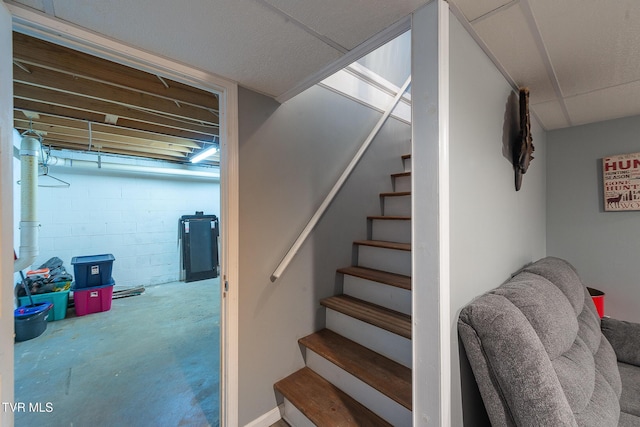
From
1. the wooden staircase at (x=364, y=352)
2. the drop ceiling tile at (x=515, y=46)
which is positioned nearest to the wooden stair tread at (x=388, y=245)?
the wooden staircase at (x=364, y=352)

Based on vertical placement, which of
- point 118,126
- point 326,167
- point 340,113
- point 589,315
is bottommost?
point 589,315

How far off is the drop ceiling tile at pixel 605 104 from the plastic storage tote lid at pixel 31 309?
17.3 feet

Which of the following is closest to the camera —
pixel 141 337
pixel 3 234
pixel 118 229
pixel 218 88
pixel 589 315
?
pixel 3 234

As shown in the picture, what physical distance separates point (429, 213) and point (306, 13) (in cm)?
85

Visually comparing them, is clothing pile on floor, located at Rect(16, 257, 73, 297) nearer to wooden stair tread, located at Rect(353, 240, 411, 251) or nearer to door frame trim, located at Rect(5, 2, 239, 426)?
door frame trim, located at Rect(5, 2, 239, 426)

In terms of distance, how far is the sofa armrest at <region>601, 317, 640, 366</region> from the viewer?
1.56 meters

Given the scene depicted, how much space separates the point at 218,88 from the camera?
1.37 m

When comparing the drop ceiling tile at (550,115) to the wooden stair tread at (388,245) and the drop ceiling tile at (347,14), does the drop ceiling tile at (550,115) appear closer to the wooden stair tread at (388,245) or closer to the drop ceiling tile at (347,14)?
the wooden stair tread at (388,245)

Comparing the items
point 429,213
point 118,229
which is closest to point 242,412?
point 429,213

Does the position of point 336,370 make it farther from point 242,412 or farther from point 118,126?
point 118,126

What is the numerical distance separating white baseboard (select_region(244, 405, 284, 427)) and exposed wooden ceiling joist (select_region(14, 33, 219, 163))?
2.39 m

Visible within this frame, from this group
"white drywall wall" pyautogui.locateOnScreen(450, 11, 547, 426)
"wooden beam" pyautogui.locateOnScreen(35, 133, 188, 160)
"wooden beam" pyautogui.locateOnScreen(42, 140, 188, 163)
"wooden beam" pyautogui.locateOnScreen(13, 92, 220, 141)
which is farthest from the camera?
"wooden beam" pyautogui.locateOnScreen(42, 140, 188, 163)

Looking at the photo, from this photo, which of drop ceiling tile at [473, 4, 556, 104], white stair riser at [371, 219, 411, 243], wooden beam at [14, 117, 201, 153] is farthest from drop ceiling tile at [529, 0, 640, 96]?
wooden beam at [14, 117, 201, 153]

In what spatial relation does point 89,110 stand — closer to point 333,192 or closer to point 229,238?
point 229,238
